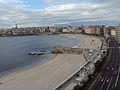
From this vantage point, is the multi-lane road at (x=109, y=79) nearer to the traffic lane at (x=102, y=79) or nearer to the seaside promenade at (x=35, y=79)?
the traffic lane at (x=102, y=79)

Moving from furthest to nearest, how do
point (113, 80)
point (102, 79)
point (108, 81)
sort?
point (102, 79) → point (113, 80) → point (108, 81)

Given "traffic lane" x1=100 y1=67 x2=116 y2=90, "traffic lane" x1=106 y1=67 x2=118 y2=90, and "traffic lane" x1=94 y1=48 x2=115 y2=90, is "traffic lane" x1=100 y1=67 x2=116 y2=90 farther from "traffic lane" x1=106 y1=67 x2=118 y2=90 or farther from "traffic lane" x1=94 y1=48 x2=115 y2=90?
"traffic lane" x1=94 y1=48 x2=115 y2=90

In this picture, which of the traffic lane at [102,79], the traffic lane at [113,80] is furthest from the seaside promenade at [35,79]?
the traffic lane at [113,80]

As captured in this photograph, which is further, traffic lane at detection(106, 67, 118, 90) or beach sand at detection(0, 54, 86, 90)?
beach sand at detection(0, 54, 86, 90)

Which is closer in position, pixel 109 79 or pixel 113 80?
pixel 113 80

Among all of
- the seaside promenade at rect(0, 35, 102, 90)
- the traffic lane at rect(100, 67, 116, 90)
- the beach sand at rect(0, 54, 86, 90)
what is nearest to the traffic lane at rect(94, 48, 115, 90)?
the traffic lane at rect(100, 67, 116, 90)

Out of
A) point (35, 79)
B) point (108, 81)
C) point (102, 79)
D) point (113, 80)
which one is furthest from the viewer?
point (35, 79)

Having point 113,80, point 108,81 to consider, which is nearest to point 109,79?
point 113,80

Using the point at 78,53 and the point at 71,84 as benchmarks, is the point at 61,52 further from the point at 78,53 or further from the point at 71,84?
the point at 71,84

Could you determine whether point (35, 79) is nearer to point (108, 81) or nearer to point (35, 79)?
point (35, 79)

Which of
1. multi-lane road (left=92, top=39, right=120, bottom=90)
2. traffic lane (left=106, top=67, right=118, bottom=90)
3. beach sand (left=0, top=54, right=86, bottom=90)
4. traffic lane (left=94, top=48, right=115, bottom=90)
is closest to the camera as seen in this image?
traffic lane (left=106, top=67, right=118, bottom=90)

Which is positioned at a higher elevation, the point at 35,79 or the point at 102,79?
the point at 102,79

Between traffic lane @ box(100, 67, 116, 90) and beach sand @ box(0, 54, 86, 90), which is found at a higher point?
traffic lane @ box(100, 67, 116, 90)
